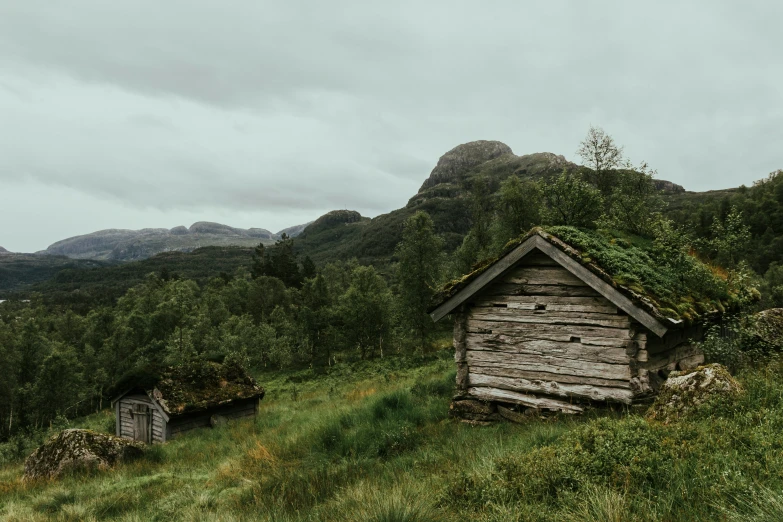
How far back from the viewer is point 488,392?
9258 mm

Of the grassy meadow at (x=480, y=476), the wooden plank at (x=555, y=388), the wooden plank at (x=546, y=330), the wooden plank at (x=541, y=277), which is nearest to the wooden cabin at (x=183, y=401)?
the grassy meadow at (x=480, y=476)

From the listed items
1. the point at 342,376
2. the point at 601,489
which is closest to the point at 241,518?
the point at 601,489

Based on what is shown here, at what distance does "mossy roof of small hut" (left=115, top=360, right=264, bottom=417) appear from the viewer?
17016 millimetres

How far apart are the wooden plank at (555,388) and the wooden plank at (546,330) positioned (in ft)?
3.14

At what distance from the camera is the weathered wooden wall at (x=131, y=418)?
17.3 m

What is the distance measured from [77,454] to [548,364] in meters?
12.9

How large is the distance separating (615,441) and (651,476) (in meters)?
0.74

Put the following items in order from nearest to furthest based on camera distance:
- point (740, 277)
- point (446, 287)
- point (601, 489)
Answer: point (601, 489) → point (446, 287) → point (740, 277)

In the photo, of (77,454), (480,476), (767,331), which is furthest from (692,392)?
(77,454)

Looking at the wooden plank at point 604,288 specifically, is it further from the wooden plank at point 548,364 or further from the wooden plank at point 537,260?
the wooden plank at point 548,364

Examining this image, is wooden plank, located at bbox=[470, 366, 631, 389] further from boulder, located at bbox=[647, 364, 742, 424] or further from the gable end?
boulder, located at bbox=[647, 364, 742, 424]

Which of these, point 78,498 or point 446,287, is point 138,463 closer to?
point 78,498

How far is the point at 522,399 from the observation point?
8758 mm

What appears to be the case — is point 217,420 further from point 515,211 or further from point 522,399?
point 515,211
